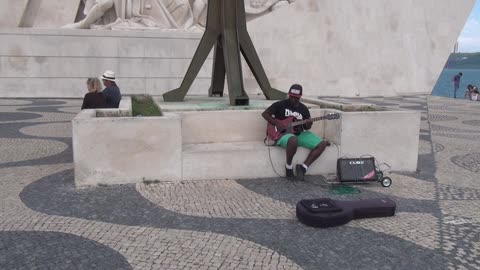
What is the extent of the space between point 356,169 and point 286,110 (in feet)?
3.48

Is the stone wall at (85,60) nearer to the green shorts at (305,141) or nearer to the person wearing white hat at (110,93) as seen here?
the person wearing white hat at (110,93)

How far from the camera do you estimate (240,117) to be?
18.5 ft

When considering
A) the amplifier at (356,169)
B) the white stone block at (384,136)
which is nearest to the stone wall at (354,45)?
the white stone block at (384,136)

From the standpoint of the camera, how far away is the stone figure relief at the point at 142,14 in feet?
48.4

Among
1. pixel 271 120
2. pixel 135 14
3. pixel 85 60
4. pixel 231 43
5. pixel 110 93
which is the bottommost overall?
pixel 271 120

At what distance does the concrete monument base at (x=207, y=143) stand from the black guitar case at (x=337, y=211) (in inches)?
53.7

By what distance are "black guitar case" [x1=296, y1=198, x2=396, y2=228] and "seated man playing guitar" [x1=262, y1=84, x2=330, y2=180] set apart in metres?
1.18

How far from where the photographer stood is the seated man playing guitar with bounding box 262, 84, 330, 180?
5.09 metres

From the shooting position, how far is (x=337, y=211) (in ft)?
12.4

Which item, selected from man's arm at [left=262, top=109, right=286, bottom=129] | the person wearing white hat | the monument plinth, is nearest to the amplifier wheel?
man's arm at [left=262, top=109, right=286, bottom=129]

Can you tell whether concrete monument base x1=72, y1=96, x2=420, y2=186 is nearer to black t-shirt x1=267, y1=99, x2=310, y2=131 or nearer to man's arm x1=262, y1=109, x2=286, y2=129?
man's arm x1=262, y1=109, x2=286, y2=129

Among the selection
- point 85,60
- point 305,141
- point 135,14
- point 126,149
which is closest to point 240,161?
point 305,141

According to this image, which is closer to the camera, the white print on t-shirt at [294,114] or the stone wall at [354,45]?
the white print on t-shirt at [294,114]

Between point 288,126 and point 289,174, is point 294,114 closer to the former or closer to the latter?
point 288,126
